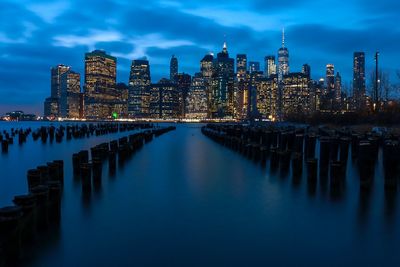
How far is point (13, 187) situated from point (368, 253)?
13.5m

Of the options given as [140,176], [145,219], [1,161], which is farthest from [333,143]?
[1,161]

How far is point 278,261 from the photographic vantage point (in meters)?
8.06

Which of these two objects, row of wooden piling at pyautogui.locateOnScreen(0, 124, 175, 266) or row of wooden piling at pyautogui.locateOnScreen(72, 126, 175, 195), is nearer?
row of wooden piling at pyautogui.locateOnScreen(0, 124, 175, 266)

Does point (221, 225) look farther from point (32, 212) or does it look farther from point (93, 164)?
point (93, 164)

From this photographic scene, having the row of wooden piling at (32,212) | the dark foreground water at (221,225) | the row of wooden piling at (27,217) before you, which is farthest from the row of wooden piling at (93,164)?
the row of wooden piling at (27,217)

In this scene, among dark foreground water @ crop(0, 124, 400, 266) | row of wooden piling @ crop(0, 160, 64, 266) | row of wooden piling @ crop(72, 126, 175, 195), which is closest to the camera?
row of wooden piling @ crop(0, 160, 64, 266)

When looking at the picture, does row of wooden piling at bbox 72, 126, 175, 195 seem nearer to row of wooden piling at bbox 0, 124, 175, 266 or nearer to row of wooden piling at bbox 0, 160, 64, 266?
row of wooden piling at bbox 0, 124, 175, 266

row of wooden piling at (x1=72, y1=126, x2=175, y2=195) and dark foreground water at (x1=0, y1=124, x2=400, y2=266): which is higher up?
row of wooden piling at (x1=72, y1=126, x2=175, y2=195)

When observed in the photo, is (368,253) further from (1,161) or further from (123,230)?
(1,161)

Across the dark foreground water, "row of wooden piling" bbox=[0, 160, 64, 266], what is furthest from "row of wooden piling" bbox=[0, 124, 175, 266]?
the dark foreground water

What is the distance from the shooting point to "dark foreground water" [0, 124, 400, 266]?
324 inches

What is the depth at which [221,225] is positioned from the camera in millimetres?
10586

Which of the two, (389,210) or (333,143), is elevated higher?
(333,143)

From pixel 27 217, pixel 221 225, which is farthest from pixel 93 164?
pixel 27 217
